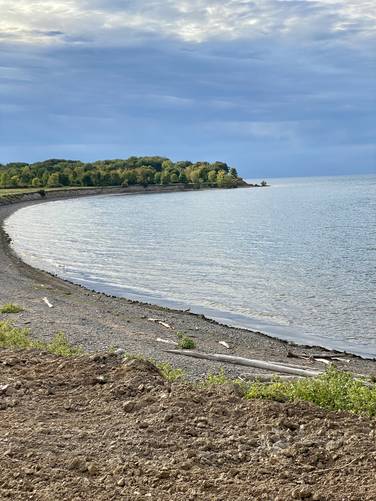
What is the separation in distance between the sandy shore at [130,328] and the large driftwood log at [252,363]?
47cm

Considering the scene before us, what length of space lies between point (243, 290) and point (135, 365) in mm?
21195

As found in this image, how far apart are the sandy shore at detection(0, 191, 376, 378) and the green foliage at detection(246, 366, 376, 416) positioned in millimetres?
4112

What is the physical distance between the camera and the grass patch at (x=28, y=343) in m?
12.8

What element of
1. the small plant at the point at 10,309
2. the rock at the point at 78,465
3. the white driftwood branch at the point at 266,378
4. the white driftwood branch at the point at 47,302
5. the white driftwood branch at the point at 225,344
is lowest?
the white driftwood branch at the point at 225,344

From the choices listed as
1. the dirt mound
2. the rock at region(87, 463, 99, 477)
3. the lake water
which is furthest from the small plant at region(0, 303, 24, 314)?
the rock at region(87, 463, 99, 477)

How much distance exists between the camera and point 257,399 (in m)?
8.58

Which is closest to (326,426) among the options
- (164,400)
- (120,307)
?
(164,400)

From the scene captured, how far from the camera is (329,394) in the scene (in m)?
8.77

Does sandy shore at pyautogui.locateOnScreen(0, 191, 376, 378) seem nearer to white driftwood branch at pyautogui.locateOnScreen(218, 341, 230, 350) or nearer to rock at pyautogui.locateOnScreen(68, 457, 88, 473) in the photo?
white driftwood branch at pyautogui.locateOnScreen(218, 341, 230, 350)

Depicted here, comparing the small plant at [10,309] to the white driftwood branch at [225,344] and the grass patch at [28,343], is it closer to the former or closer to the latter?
the grass patch at [28,343]

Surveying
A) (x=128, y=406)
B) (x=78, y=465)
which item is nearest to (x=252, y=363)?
(x=128, y=406)

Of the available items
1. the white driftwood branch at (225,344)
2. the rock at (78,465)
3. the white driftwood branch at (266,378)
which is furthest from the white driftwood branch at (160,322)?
the rock at (78,465)

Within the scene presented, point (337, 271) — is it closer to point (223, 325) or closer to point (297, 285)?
point (297, 285)

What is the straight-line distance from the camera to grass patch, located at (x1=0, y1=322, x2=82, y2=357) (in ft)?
41.9
